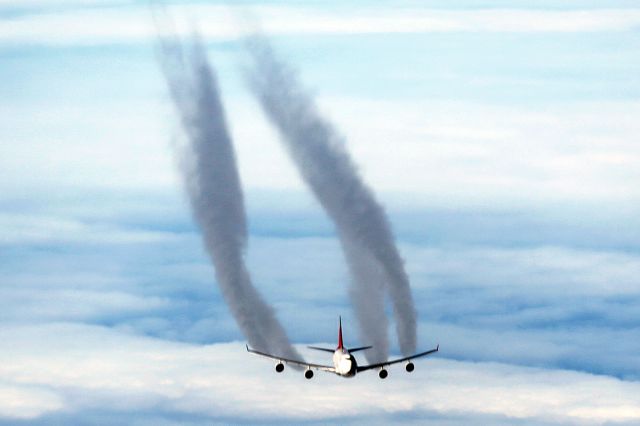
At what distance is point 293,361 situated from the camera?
424ft

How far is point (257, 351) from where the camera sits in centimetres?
12925

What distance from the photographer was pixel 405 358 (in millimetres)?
129250

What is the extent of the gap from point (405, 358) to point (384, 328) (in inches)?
240

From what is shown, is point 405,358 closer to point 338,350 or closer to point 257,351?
point 338,350

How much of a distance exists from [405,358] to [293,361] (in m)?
11.9

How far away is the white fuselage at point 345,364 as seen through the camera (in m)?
129

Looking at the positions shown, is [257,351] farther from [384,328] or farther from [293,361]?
[384,328]

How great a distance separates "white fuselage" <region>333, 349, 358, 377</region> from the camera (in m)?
129

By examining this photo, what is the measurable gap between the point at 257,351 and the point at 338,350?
348 inches

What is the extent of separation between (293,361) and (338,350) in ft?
17.2

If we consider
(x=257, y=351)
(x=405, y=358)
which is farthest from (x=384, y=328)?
(x=257, y=351)

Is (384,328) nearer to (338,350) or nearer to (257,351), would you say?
(338,350)

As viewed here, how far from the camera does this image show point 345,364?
129 m

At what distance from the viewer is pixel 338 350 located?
131250 mm
